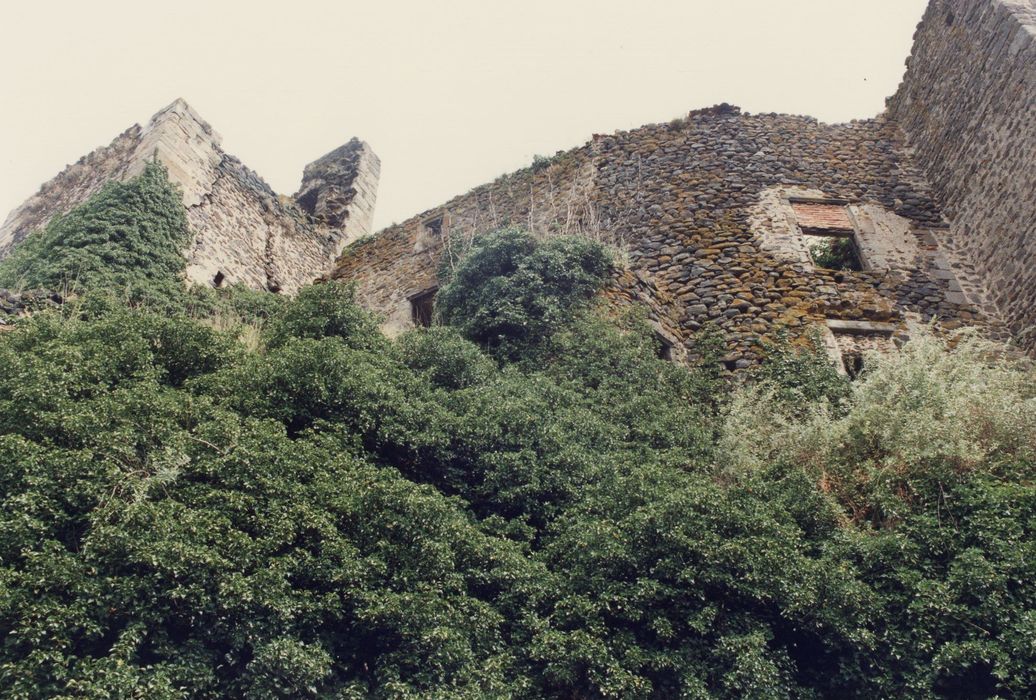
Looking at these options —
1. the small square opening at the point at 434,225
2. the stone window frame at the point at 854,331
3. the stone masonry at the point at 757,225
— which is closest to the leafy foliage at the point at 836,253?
the stone masonry at the point at 757,225

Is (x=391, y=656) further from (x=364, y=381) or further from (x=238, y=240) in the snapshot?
(x=238, y=240)

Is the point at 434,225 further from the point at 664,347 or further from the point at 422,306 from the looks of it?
the point at 664,347

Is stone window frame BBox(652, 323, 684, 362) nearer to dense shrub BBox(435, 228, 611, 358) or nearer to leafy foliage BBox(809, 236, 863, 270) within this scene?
dense shrub BBox(435, 228, 611, 358)

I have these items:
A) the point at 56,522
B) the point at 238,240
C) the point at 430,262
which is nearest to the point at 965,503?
the point at 56,522

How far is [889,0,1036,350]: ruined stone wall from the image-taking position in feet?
38.7

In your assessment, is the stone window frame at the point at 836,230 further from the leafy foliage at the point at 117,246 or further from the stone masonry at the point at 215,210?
the leafy foliage at the point at 117,246

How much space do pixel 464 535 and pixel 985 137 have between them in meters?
10.5

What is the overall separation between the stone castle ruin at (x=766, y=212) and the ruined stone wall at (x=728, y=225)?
0.10ft

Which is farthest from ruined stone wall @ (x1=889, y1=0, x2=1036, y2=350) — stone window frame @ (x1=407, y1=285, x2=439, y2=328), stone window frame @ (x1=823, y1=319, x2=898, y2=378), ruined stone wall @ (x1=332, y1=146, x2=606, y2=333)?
stone window frame @ (x1=407, y1=285, x2=439, y2=328)

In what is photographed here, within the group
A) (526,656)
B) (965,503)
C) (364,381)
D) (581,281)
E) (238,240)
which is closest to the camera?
(526,656)

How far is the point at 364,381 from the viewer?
754cm

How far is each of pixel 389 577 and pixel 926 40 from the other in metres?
13.2

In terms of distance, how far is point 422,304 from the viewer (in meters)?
14.3

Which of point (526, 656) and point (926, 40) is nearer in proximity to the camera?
point (526, 656)
